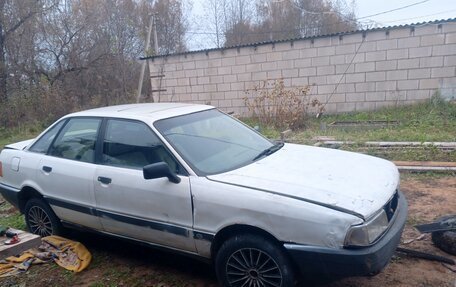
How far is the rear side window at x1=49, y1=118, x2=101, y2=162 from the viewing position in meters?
4.04

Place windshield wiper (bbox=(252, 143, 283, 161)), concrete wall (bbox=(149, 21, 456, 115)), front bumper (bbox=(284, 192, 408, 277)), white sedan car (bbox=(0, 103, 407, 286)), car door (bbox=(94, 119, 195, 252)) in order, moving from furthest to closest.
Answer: concrete wall (bbox=(149, 21, 456, 115)) → windshield wiper (bbox=(252, 143, 283, 161)) → car door (bbox=(94, 119, 195, 252)) → white sedan car (bbox=(0, 103, 407, 286)) → front bumper (bbox=(284, 192, 408, 277))

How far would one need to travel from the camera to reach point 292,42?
12.0 meters

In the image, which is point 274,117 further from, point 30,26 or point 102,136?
point 30,26

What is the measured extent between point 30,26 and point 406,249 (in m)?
16.8

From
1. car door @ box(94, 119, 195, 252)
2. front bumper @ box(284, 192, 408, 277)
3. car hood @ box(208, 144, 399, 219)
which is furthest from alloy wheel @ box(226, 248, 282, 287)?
car hood @ box(208, 144, 399, 219)

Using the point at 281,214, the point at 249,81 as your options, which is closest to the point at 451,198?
the point at 281,214

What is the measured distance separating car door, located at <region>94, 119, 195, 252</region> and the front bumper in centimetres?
95

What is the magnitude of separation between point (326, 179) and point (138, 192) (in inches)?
62.9

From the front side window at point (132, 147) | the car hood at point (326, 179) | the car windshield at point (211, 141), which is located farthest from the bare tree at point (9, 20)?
the car hood at point (326, 179)

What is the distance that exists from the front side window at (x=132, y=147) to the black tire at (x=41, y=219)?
1.11 m

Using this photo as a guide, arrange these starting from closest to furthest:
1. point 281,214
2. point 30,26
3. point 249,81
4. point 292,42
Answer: point 281,214 < point 292,42 < point 249,81 < point 30,26

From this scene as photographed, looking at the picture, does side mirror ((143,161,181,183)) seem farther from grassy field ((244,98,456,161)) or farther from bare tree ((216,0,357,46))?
bare tree ((216,0,357,46))

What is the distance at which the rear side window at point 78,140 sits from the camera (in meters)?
4.04

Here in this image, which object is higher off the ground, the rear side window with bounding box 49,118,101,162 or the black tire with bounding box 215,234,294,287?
the rear side window with bounding box 49,118,101,162
